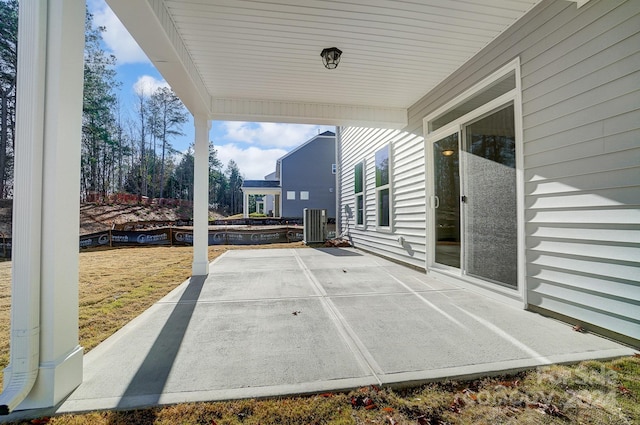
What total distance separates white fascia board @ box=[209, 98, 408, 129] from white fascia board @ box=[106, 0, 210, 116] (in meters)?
0.80

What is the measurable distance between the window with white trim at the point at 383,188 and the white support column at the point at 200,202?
342 cm

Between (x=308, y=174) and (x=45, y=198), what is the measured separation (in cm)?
1840

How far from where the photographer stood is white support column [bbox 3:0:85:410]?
4.45 ft

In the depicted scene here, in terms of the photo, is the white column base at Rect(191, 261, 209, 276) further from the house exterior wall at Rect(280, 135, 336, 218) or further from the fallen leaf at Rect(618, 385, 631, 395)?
the house exterior wall at Rect(280, 135, 336, 218)

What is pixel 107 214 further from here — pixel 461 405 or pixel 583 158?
pixel 583 158

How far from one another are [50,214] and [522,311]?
3588mm

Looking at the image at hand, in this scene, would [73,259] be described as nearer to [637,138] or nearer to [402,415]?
[402,415]

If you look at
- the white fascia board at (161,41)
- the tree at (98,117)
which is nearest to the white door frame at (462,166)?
the white fascia board at (161,41)

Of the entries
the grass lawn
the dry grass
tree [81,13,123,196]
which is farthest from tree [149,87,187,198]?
the grass lawn

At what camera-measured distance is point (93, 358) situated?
1834 mm

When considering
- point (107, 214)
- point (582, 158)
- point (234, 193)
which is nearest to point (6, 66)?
point (107, 214)

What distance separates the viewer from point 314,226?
8.91m

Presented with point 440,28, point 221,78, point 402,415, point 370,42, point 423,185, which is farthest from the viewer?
point 423,185

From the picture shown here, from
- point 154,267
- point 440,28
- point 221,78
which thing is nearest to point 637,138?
point 440,28
